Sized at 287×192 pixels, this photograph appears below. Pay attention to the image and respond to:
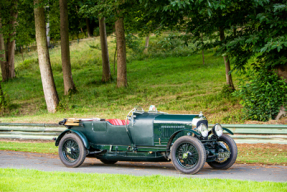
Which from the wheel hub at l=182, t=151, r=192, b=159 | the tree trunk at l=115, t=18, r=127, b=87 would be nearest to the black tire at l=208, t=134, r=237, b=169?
the wheel hub at l=182, t=151, r=192, b=159

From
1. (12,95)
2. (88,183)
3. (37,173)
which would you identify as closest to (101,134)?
(37,173)

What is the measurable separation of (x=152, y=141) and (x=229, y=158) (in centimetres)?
171

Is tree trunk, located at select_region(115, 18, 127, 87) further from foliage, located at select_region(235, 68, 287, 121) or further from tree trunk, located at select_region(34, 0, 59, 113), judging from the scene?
foliage, located at select_region(235, 68, 287, 121)

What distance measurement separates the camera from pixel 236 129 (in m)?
10.2

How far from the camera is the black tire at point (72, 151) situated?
7613 mm

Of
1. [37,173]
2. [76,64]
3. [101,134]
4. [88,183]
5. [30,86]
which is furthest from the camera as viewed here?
[76,64]

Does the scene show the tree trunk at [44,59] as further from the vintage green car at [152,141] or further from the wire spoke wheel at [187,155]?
the wire spoke wheel at [187,155]

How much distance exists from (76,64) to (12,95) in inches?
509

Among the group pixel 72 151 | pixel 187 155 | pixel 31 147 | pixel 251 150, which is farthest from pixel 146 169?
pixel 31 147

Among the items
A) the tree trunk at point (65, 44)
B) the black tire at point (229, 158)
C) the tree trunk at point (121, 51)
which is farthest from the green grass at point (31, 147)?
the tree trunk at point (121, 51)

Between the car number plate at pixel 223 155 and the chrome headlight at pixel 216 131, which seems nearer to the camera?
the car number plate at pixel 223 155

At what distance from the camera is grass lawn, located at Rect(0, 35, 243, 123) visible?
51.7 feet

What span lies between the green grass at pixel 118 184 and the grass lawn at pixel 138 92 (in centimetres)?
774

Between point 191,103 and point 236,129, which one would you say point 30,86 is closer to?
point 191,103
